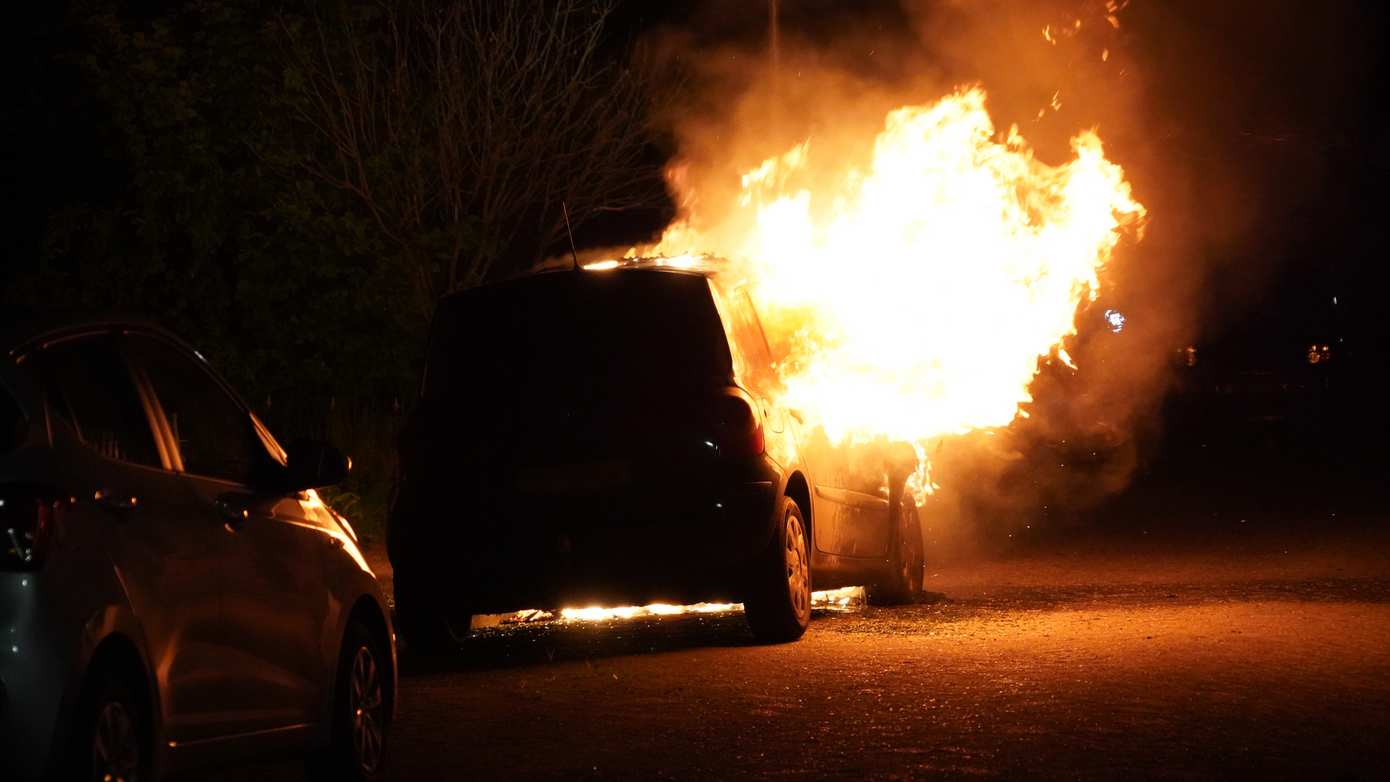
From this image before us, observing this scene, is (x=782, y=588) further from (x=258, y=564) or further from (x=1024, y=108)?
(x=1024, y=108)

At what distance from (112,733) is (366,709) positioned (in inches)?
87.5

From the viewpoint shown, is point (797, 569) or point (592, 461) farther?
point (797, 569)

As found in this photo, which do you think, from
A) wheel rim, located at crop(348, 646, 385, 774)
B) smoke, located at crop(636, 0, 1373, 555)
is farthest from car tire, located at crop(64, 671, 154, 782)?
smoke, located at crop(636, 0, 1373, 555)

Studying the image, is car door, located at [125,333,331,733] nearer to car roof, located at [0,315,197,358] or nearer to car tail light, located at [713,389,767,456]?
car roof, located at [0,315,197,358]

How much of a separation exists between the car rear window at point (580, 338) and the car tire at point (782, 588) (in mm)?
929

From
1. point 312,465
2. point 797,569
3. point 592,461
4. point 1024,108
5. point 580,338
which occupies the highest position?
point 1024,108

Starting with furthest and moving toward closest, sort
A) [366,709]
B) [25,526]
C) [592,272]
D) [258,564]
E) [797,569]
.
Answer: [797,569] → [592,272] → [366,709] → [258,564] → [25,526]

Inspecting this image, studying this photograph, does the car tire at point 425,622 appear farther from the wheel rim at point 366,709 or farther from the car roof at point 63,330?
the car roof at point 63,330

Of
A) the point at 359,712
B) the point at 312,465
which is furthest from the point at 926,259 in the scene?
the point at 312,465

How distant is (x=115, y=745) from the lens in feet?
18.1

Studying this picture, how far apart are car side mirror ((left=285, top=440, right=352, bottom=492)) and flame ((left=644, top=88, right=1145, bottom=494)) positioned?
19.6 ft

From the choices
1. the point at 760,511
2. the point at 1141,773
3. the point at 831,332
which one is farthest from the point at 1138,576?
the point at 1141,773

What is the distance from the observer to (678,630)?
41.8 ft

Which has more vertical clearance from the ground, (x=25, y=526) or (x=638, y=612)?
(x=638, y=612)
